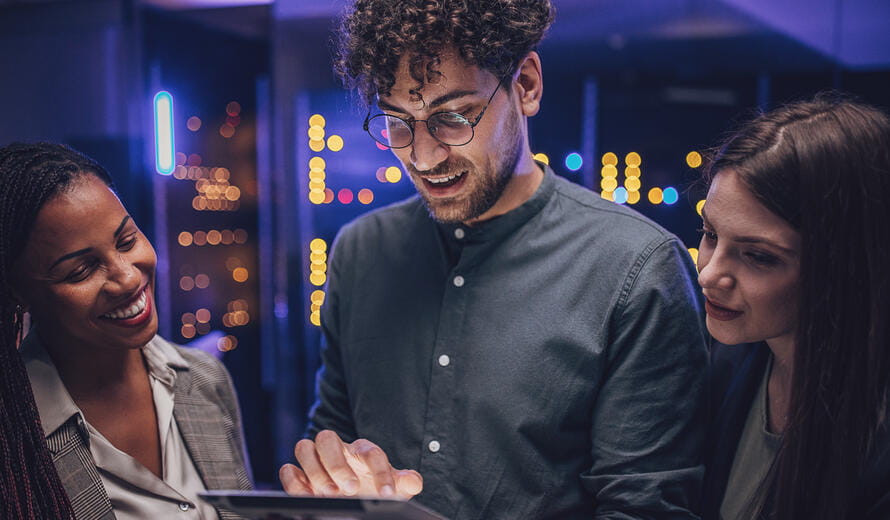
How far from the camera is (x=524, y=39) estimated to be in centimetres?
141

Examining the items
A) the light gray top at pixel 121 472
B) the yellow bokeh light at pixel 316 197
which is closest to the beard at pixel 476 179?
the light gray top at pixel 121 472

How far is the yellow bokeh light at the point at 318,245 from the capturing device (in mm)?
3270

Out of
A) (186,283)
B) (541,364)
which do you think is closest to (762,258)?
(541,364)

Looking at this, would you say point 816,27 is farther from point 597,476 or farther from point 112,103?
point 112,103

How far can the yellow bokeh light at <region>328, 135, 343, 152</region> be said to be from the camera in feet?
10.6

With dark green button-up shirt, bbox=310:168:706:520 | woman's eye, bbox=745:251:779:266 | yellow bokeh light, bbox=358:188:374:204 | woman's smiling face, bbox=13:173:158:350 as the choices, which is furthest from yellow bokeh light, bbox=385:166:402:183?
woman's eye, bbox=745:251:779:266

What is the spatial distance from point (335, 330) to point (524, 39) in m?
0.80

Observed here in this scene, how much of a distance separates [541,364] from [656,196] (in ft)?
5.10

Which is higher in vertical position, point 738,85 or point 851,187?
point 738,85

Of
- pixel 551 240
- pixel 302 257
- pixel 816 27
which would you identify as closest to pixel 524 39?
pixel 551 240

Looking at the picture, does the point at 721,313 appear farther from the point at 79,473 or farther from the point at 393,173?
the point at 393,173

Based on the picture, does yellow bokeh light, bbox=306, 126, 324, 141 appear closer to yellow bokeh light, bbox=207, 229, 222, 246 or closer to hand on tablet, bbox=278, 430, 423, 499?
yellow bokeh light, bbox=207, 229, 222, 246

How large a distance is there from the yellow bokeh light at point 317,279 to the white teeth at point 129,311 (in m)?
1.99

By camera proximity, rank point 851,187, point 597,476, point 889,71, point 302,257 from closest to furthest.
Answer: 1. point 851,187
2. point 597,476
3. point 889,71
4. point 302,257
